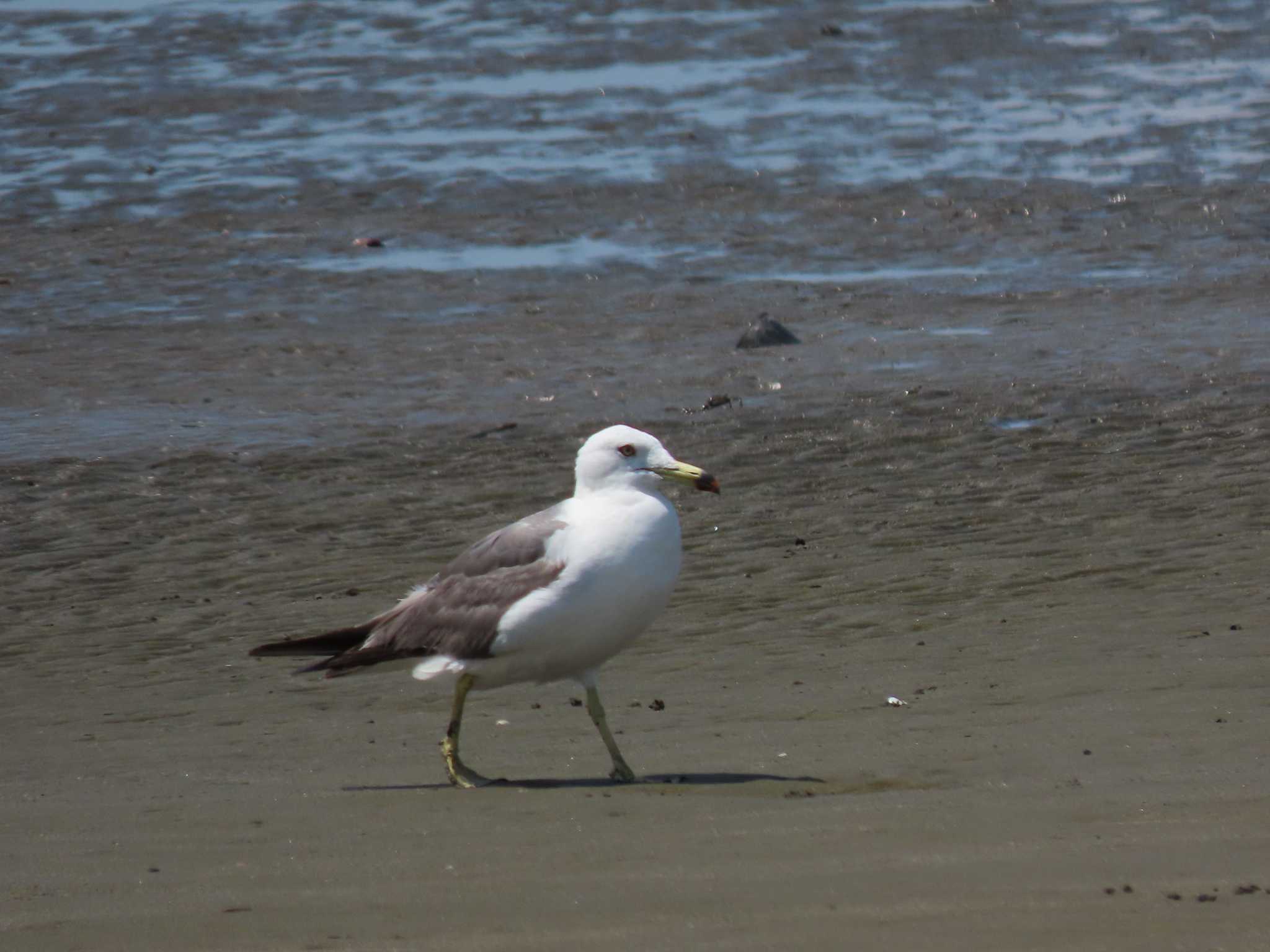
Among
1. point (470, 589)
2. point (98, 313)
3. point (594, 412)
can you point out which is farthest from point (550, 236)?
point (470, 589)

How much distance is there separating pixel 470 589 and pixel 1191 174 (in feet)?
44.6

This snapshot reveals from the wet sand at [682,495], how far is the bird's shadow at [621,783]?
0.06m

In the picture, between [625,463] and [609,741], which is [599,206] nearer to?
[625,463]

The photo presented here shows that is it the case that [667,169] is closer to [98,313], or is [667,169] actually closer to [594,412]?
[98,313]

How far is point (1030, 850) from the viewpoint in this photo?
516 cm

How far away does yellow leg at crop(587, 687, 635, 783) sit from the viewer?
6668mm

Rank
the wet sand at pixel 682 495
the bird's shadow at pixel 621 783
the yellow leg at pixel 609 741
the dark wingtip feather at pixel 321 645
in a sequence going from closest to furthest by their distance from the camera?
1. the wet sand at pixel 682 495
2. the bird's shadow at pixel 621 783
3. the yellow leg at pixel 609 741
4. the dark wingtip feather at pixel 321 645

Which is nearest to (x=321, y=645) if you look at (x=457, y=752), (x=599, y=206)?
(x=457, y=752)

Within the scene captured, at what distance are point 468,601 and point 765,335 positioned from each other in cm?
771

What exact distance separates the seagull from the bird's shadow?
0.07m

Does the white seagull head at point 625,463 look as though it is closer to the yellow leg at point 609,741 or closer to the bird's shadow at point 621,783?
the yellow leg at point 609,741

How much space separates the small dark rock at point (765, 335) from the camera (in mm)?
14523

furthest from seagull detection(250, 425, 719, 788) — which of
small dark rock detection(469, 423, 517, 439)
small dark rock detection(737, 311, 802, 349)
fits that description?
small dark rock detection(737, 311, 802, 349)

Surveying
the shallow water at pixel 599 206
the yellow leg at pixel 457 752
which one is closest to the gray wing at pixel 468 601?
the yellow leg at pixel 457 752
